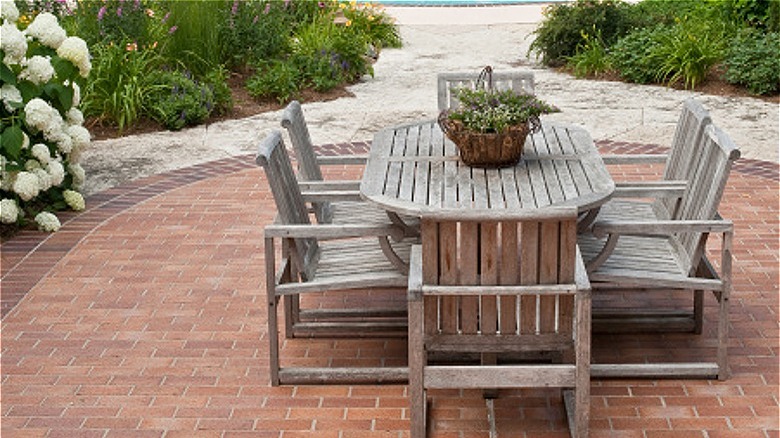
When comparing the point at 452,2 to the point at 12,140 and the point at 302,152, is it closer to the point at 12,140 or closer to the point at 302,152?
the point at 12,140

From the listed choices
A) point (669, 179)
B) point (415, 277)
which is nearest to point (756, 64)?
point (669, 179)

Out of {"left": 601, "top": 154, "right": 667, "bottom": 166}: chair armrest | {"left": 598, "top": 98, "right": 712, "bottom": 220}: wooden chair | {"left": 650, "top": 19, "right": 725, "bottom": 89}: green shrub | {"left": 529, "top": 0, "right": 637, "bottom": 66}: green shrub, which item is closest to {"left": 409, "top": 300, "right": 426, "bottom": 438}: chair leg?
{"left": 598, "top": 98, "right": 712, "bottom": 220}: wooden chair

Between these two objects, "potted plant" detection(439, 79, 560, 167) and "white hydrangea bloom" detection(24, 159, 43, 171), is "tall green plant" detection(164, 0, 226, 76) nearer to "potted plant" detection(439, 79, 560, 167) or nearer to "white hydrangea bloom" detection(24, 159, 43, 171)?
"white hydrangea bloom" detection(24, 159, 43, 171)

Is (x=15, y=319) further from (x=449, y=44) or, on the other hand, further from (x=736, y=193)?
(x=449, y=44)

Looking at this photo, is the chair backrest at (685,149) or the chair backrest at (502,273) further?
the chair backrest at (685,149)

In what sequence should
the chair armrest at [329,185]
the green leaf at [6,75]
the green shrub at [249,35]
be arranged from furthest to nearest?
the green shrub at [249,35] < the green leaf at [6,75] < the chair armrest at [329,185]

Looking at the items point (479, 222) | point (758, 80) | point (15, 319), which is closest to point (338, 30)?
point (758, 80)

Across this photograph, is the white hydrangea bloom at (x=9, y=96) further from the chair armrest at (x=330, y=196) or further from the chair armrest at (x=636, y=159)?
the chair armrest at (x=636, y=159)

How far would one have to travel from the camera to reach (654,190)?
5.68m

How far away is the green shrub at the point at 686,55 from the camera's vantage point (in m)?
11.5

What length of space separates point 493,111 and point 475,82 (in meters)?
1.94

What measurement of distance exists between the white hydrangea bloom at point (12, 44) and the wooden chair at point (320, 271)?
8.41 ft

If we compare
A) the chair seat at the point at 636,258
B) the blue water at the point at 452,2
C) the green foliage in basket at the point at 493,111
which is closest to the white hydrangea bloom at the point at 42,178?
the green foliage in basket at the point at 493,111

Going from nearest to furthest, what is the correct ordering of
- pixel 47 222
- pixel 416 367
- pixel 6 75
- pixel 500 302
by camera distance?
pixel 416 367, pixel 500 302, pixel 6 75, pixel 47 222
